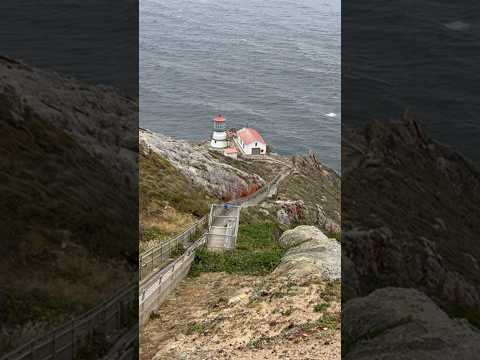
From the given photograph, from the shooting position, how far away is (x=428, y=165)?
16281 millimetres

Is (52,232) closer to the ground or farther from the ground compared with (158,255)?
farther from the ground

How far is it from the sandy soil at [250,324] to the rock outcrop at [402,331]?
815 mm

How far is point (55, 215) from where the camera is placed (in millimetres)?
14328

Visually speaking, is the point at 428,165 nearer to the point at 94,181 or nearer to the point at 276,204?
the point at 94,181

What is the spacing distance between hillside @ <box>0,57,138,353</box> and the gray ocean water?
299 feet

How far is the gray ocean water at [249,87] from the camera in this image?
420 feet

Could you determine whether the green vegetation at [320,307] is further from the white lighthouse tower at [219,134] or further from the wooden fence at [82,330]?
the white lighthouse tower at [219,134]

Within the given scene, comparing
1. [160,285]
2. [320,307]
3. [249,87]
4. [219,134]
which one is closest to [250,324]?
[320,307]

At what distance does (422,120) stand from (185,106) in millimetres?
130050

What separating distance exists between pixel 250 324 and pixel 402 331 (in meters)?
3.95

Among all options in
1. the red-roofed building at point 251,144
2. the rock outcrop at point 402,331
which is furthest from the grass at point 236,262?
the red-roofed building at point 251,144

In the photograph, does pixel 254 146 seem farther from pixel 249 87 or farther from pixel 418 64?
pixel 418 64

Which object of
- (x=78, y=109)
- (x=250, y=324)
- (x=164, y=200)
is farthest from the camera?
(x=164, y=200)

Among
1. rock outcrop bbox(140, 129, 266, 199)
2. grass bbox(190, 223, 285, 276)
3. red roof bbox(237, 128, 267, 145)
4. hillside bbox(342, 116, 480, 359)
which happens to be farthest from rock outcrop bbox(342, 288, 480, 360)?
red roof bbox(237, 128, 267, 145)
